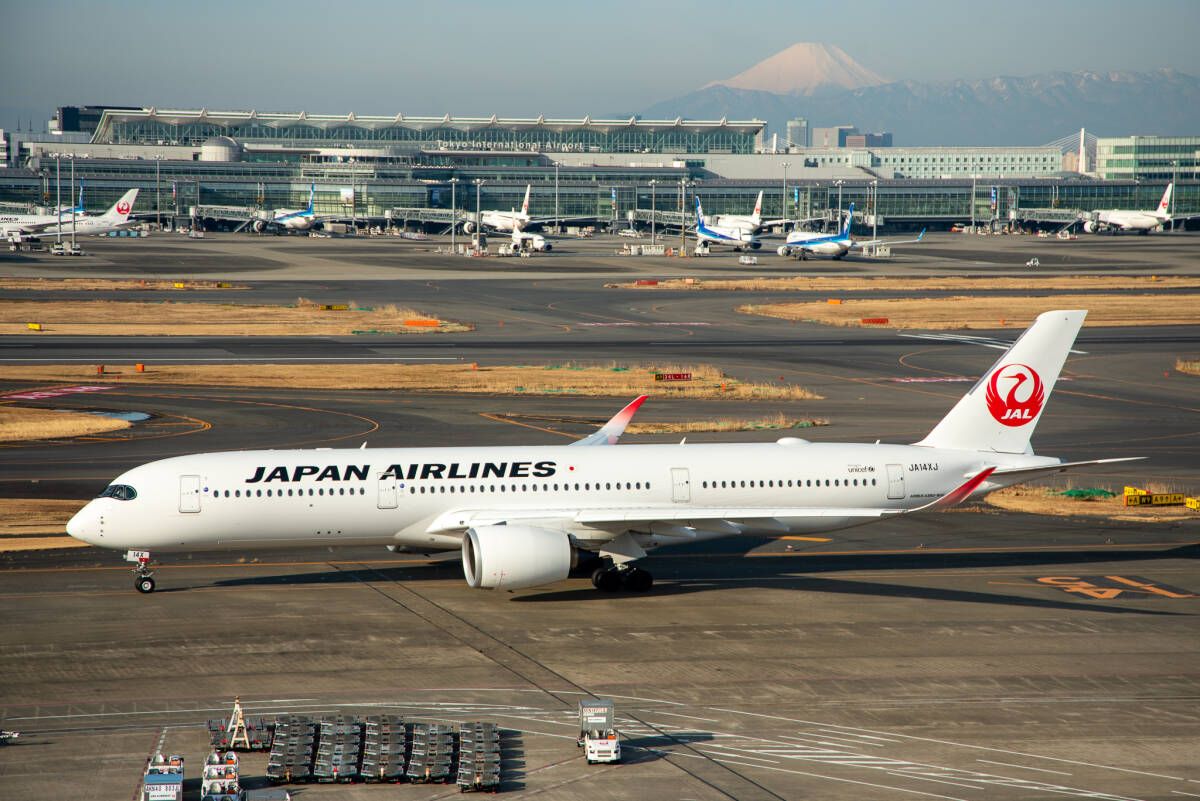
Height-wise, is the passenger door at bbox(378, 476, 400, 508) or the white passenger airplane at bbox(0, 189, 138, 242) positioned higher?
the white passenger airplane at bbox(0, 189, 138, 242)

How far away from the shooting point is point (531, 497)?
34781 millimetres

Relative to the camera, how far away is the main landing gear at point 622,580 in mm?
35344

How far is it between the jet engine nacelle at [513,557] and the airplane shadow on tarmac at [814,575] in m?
2.50

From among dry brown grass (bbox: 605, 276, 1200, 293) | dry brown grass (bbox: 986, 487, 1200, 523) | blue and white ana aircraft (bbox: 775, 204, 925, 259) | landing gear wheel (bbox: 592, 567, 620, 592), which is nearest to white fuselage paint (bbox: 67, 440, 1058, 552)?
landing gear wheel (bbox: 592, 567, 620, 592)

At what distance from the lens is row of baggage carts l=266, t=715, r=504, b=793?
22.0 meters

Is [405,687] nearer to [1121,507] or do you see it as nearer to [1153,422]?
[1121,507]

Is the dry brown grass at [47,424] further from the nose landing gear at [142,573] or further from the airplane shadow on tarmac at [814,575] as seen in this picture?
the airplane shadow on tarmac at [814,575]

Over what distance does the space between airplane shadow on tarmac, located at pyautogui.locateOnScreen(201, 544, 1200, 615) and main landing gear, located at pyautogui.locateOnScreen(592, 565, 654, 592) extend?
224mm

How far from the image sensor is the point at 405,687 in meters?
27.1

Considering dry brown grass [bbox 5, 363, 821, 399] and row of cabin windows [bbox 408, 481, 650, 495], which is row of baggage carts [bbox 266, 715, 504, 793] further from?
dry brown grass [bbox 5, 363, 821, 399]

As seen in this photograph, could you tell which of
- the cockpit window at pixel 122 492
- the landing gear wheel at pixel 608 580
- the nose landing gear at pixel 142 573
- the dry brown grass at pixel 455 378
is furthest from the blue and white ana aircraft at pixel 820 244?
the cockpit window at pixel 122 492

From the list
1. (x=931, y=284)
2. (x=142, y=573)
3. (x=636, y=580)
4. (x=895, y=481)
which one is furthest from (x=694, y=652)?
(x=931, y=284)

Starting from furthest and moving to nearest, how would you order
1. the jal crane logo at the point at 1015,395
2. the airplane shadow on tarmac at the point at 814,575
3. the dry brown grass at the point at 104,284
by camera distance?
the dry brown grass at the point at 104,284 < the jal crane logo at the point at 1015,395 < the airplane shadow on tarmac at the point at 814,575

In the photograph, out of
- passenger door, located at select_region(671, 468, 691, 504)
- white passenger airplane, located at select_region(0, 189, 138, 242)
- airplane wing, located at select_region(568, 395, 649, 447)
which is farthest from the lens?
white passenger airplane, located at select_region(0, 189, 138, 242)
